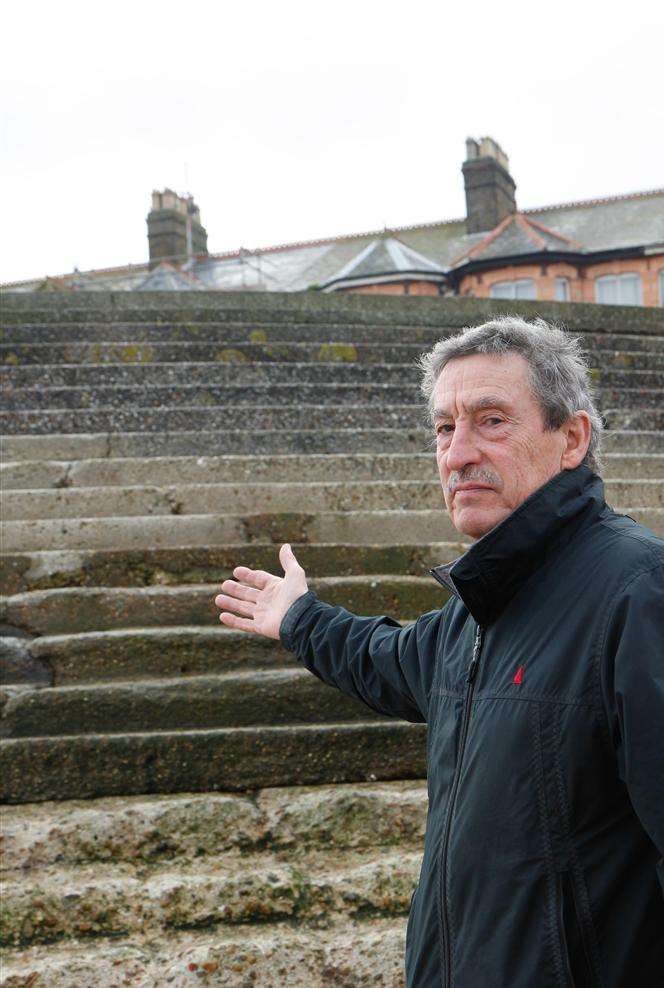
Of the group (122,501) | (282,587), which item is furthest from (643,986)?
(122,501)

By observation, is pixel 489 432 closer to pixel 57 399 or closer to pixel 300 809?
pixel 300 809

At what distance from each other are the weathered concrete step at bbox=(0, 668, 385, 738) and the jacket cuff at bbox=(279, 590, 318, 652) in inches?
55.4

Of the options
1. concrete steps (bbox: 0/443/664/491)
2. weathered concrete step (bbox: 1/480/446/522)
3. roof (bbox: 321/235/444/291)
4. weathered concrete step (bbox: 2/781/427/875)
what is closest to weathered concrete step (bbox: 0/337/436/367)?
concrete steps (bbox: 0/443/664/491)

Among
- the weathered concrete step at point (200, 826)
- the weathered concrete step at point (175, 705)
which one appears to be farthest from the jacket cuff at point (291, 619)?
the weathered concrete step at point (175, 705)

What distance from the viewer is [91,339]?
7.52 metres

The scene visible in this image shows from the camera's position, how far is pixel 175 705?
3.66m

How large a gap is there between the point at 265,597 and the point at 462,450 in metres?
0.80

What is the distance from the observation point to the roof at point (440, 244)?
2598 cm

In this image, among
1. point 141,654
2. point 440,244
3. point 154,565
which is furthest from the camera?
point 440,244

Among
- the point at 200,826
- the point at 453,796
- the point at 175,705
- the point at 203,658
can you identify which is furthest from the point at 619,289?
the point at 453,796

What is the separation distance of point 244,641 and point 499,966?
2557 millimetres

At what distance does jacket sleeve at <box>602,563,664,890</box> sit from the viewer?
139cm

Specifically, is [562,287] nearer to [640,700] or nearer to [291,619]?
[291,619]

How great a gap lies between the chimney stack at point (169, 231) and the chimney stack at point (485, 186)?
8.72 m
